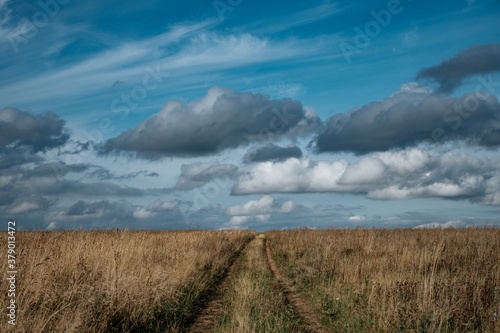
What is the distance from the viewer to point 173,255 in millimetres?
13281

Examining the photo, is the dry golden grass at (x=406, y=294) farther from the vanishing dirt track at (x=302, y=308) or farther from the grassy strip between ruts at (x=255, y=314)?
the grassy strip between ruts at (x=255, y=314)

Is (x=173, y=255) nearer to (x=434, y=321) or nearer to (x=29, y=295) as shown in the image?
(x=29, y=295)

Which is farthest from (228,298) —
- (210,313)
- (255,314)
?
(255,314)

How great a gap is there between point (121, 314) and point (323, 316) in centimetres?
465

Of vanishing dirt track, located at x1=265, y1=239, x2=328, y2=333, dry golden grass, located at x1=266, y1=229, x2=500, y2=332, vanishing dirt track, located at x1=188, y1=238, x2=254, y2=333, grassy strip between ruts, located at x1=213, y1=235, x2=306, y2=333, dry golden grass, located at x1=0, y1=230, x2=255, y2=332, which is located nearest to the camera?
dry golden grass, located at x1=0, y1=230, x2=255, y2=332

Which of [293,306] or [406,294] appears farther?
[293,306]

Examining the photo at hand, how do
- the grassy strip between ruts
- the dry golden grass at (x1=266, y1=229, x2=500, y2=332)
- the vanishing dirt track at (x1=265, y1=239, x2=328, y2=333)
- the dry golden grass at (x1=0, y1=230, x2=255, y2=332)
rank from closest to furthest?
the dry golden grass at (x1=0, y1=230, x2=255, y2=332) → the dry golden grass at (x1=266, y1=229, x2=500, y2=332) → the grassy strip between ruts → the vanishing dirt track at (x1=265, y1=239, x2=328, y2=333)

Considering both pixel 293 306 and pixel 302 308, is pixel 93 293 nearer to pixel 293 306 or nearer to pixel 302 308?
pixel 293 306

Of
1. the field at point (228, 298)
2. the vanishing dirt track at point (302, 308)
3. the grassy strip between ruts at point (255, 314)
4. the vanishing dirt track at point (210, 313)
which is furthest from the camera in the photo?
the vanishing dirt track at point (302, 308)

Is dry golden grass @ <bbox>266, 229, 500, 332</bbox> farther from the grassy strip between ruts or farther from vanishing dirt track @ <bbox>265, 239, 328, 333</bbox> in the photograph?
the grassy strip between ruts

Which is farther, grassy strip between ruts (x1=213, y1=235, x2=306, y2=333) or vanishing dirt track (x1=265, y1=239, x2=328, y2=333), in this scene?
vanishing dirt track (x1=265, y1=239, x2=328, y2=333)

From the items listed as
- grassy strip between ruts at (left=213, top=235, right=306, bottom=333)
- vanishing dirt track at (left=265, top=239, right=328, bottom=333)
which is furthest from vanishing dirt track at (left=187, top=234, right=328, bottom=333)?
grassy strip between ruts at (left=213, top=235, right=306, bottom=333)

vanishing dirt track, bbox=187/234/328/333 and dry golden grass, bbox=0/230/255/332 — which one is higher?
dry golden grass, bbox=0/230/255/332

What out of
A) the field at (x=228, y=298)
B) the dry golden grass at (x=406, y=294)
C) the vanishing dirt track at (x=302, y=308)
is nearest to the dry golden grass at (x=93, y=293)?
the field at (x=228, y=298)
